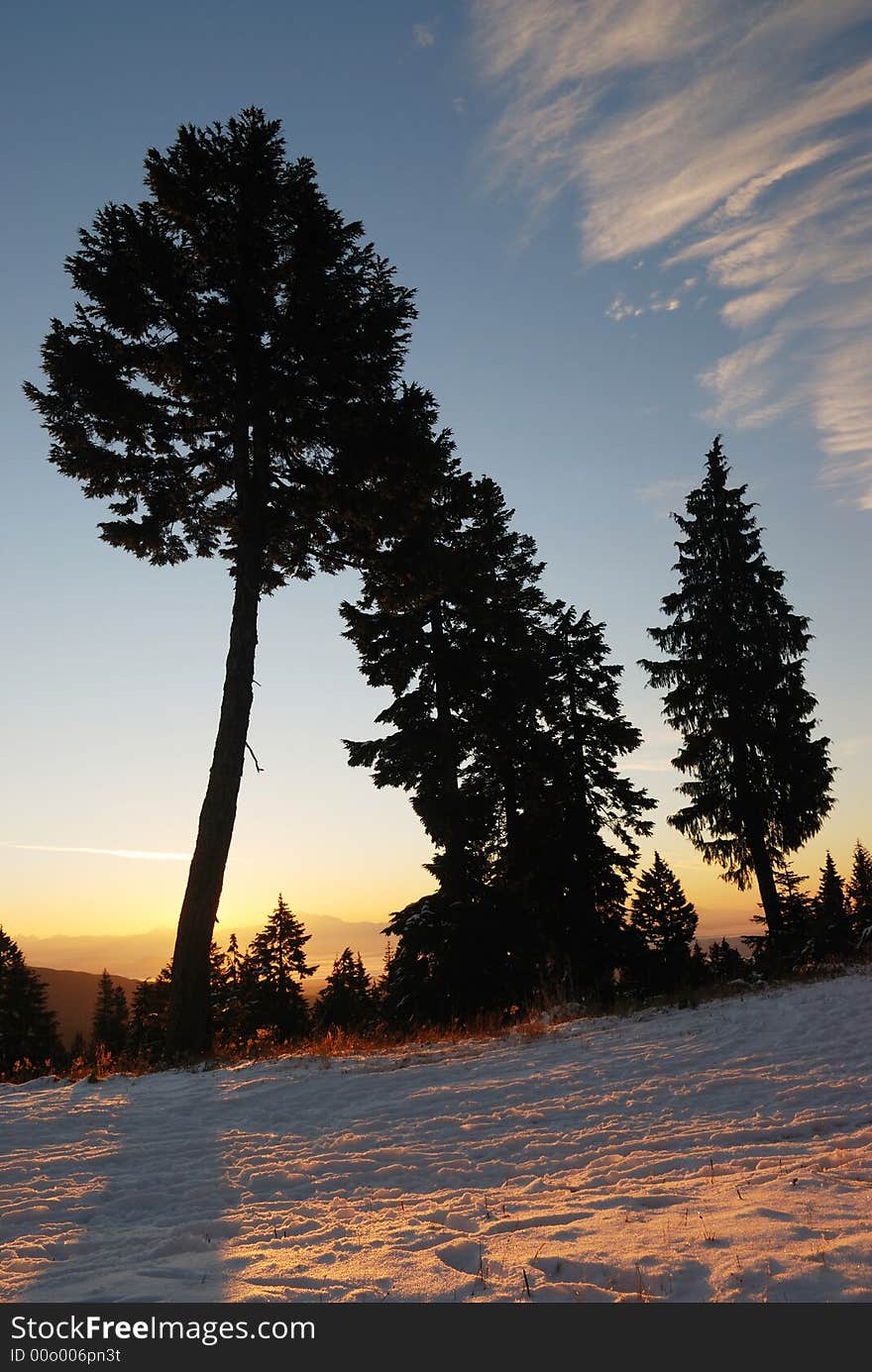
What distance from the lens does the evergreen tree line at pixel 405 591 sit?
12.6 m

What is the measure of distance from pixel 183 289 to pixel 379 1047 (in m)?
12.4

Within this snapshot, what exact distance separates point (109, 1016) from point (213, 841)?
69.5 m

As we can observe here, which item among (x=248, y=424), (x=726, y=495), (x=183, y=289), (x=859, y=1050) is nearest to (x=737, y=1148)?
(x=859, y=1050)

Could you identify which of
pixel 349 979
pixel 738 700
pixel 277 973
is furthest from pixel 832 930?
pixel 349 979

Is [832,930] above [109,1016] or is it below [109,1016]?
above

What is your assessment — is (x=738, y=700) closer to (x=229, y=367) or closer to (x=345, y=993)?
(x=229, y=367)

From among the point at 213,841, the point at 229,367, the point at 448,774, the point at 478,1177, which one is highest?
the point at 229,367

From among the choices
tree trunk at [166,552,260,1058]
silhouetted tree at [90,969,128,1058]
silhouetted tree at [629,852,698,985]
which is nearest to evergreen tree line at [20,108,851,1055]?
tree trunk at [166,552,260,1058]

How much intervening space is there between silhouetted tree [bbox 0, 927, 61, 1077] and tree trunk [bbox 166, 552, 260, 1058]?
40.2 meters

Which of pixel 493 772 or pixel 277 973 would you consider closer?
pixel 493 772

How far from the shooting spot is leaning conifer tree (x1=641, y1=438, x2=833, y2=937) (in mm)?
20828

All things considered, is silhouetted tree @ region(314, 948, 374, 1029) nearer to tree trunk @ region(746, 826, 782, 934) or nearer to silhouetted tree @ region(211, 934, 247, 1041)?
silhouetted tree @ region(211, 934, 247, 1041)

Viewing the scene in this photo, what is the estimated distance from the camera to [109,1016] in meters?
69.6

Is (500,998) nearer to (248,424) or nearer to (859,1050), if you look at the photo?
(859,1050)
